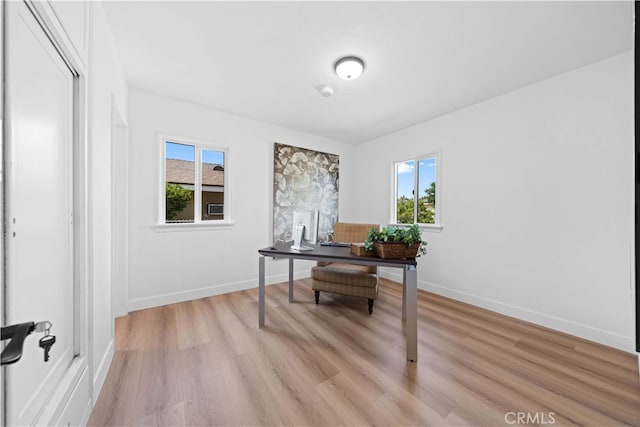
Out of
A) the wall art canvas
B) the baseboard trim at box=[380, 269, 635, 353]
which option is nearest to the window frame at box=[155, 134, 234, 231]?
the wall art canvas

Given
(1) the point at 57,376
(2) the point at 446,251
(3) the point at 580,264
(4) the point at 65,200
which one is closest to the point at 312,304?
(2) the point at 446,251

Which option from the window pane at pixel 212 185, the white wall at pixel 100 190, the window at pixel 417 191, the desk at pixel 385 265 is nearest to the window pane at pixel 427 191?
the window at pixel 417 191

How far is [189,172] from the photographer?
122 inches

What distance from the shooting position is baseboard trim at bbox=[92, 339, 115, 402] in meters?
1.44

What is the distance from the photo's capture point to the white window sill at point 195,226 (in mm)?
2861

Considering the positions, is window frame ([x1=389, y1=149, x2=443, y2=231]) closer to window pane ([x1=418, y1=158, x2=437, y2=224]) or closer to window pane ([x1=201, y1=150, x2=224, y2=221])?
window pane ([x1=418, y1=158, x2=437, y2=224])

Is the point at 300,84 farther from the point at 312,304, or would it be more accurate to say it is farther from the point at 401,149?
the point at 312,304

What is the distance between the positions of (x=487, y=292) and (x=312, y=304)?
2.10m

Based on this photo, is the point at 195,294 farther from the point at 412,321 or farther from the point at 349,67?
the point at 349,67

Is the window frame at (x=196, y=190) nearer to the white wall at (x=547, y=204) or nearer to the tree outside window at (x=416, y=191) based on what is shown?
the tree outside window at (x=416, y=191)

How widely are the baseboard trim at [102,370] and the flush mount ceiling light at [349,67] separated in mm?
2878

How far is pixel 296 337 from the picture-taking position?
216 centimetres

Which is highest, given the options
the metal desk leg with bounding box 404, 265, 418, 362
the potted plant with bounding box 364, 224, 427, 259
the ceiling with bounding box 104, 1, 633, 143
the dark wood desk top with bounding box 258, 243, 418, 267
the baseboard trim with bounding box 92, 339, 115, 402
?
the ceiling with bounding box 104, 1, 633, 143

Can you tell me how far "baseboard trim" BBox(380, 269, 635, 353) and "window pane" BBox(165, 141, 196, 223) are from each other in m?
3.51
